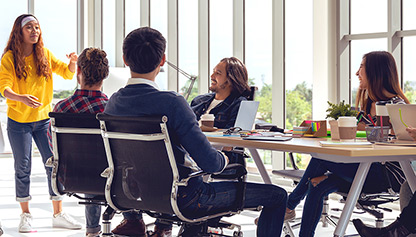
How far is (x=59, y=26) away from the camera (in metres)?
8.58

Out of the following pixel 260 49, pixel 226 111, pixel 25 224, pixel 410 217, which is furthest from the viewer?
pixel 260 49

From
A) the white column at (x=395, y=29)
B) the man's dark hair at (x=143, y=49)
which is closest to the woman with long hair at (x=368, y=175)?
the man's dark hair at (x=143, y=49)

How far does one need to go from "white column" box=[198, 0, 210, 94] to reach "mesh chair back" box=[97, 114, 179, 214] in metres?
4.30

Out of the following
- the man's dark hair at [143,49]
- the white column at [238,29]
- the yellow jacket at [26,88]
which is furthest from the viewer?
the white column at [238,29]

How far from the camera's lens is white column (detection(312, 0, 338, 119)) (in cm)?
516

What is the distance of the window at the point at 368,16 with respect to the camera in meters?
4.91

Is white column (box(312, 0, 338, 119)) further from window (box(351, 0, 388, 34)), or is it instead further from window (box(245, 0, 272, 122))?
window (box(245, 0, 272, 122))

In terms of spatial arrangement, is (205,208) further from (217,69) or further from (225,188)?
(217,69)

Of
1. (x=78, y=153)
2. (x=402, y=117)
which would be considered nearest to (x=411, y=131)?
(x=402, y=117)

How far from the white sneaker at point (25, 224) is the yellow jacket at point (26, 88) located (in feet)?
2.36

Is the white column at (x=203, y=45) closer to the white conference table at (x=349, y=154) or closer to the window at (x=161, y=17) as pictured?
the window at (x=161, y=17)

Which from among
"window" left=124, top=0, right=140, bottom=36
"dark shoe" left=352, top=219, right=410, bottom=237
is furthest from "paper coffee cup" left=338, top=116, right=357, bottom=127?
"window" left=124, top=0, right=140, bottom=36

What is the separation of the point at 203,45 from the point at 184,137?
4.49 metres

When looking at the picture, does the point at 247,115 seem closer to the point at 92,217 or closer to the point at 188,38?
the point at 92,217
